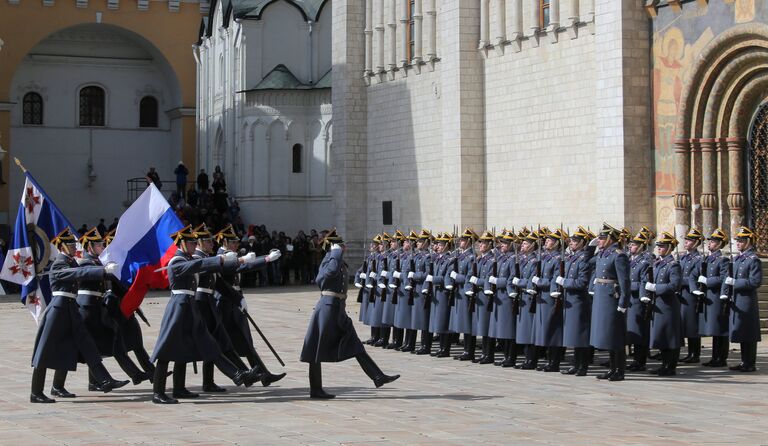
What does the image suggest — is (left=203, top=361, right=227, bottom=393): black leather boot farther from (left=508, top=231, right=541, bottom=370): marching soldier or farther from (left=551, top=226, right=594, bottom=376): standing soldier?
(left=551, top=226, right=594, bottom=376): standing soldier

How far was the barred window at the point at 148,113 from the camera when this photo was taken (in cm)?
4891

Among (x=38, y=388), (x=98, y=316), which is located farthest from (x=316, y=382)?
(x=38, y=388)

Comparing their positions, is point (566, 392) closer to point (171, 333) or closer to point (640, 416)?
point (640, 416)

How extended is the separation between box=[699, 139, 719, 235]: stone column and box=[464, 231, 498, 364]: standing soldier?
23.2 ft

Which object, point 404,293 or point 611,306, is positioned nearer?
point 611,306

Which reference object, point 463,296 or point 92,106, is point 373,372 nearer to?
point 463,296

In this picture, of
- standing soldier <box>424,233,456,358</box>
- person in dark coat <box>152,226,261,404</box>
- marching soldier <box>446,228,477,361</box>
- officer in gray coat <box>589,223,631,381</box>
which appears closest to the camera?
person in dark coat <box>152,226,261,404</box>

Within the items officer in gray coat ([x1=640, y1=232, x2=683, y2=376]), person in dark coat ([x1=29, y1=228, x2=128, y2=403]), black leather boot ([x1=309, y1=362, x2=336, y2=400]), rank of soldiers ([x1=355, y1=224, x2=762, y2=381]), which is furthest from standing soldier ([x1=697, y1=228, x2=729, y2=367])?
person in dark coat ([x1=29, y1=228, x2=128, y2=403])

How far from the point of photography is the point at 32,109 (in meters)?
47.2

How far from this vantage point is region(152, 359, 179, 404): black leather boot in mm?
13367

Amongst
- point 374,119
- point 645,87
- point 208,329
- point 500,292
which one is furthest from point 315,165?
point 208,329

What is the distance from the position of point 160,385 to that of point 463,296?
5.52 meters

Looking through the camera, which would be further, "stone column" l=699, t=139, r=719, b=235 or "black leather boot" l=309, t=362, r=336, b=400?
"stone column" l=699, t=139, r=719, b=235

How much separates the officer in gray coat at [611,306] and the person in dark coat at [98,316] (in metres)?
4.91
